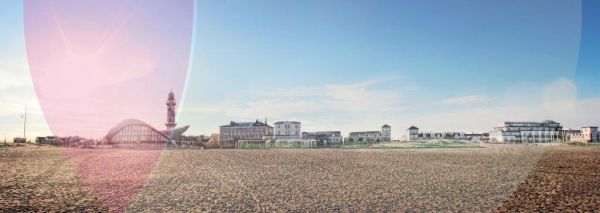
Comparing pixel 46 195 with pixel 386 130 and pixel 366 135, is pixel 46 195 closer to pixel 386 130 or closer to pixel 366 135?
pixel 366 135

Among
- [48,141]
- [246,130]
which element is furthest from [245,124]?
[48,141]

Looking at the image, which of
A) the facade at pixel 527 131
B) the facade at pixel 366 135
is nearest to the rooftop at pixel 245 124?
the facade at pixel 366 135

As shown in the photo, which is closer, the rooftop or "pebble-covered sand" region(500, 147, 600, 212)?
"pebble-covered sand" region(500, 147, 600, 212)

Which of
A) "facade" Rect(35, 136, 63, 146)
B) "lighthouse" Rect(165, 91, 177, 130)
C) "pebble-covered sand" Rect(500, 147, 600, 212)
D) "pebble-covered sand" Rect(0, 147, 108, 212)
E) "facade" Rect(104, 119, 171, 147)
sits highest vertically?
"lighthouse" Rect(165, 91, 177, 130)

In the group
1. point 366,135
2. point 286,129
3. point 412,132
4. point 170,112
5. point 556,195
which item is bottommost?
point 556,195

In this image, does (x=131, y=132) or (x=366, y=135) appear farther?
(x=366, y=135)

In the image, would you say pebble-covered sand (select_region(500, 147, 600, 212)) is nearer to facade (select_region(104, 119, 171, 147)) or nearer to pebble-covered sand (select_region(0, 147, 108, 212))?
pebble-covered sand (select_region(0, 147, 108, 212))

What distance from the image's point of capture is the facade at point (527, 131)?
152 m

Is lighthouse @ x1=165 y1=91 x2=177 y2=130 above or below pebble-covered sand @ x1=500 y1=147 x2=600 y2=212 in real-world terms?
above

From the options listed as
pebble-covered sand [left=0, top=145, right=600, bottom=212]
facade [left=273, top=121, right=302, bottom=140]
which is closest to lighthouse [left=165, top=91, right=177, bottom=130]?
facade [left=273, top=121, right=302, bottom=140]

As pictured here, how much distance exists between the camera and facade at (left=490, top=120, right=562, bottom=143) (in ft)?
500

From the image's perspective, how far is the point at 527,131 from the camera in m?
158

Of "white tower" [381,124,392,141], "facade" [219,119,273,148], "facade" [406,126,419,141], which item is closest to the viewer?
"facade" [219,119,273,148]

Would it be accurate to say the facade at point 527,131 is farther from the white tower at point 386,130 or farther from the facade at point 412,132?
the white tower at point 386,130
